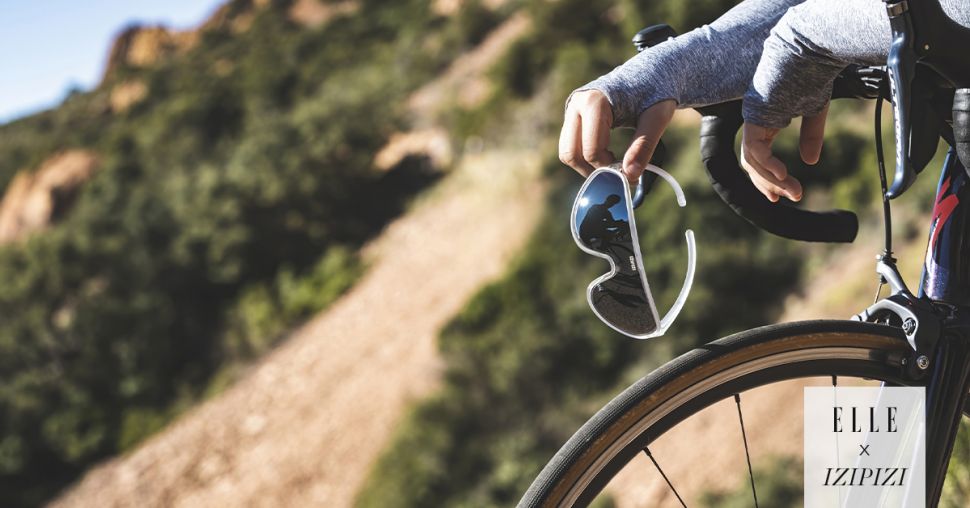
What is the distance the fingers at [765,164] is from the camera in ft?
3.68

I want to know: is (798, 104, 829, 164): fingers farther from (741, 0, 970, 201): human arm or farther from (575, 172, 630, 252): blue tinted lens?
(575, 172, 630, 252): blue tinted lens

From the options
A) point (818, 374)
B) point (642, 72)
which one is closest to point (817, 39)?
point (642, 72)

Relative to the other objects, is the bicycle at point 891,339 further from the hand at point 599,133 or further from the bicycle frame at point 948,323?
the hand at point 599,133

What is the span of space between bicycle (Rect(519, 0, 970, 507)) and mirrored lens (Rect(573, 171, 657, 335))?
0.08 metres

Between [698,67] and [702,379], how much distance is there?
0.36 m

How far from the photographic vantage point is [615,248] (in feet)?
3.11

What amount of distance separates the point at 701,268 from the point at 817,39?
1005cm

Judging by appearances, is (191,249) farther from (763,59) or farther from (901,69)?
(901,69)

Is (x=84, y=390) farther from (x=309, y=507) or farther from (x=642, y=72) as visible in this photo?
(x=642, y=72)

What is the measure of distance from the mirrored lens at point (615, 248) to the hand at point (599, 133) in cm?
3

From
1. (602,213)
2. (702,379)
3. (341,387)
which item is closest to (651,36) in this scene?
(602,213)

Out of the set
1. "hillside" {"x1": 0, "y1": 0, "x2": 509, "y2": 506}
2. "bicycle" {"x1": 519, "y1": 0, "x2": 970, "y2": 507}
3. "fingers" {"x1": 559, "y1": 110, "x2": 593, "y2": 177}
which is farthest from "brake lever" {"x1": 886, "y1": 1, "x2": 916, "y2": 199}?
"hillside" {"x1": 0, "y1": 0, "x2": 509, "y2": 506}

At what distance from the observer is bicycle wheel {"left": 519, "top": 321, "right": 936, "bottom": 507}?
38.8 inches

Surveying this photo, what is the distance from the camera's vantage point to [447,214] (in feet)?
57.7
